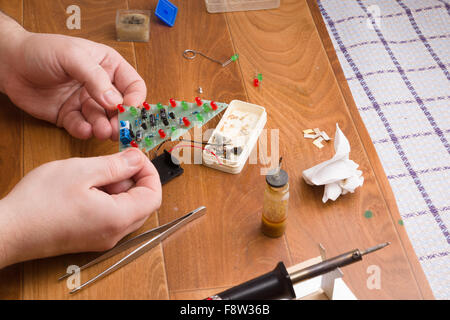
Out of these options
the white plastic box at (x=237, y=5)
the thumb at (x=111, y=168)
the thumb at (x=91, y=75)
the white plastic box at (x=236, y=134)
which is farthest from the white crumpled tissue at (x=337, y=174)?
the white plastic box at (x=237, y=5)

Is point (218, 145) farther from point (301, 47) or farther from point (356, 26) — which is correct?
point (356, 26)

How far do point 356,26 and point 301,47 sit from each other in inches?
32.2

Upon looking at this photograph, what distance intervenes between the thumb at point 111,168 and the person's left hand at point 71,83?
6.8 inches

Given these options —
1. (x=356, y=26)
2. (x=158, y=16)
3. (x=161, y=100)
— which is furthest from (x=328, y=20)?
(x=161, y=100)

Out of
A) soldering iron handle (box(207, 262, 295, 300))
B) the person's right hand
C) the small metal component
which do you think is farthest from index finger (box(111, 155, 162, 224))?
the small metal component

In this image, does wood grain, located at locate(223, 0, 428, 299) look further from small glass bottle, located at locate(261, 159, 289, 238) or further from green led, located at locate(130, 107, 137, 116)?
green led, located at locate(130, 107, 137, 116)

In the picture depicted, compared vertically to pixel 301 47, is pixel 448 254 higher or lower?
lower

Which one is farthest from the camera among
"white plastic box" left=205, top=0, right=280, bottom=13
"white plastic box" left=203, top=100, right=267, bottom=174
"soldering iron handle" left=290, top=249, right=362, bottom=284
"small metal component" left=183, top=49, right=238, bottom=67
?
"white plastic box" left=205, top=0, right=280, bottom=13

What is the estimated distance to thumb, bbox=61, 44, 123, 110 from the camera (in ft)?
3.34

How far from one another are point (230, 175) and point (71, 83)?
46cm

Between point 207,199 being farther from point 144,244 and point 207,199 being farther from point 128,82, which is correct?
point 128,82

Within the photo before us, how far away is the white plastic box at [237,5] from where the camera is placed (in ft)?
4.48

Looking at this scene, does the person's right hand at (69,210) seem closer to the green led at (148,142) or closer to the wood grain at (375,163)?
the green led at (148,142)

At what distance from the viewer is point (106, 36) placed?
1.30 meters
